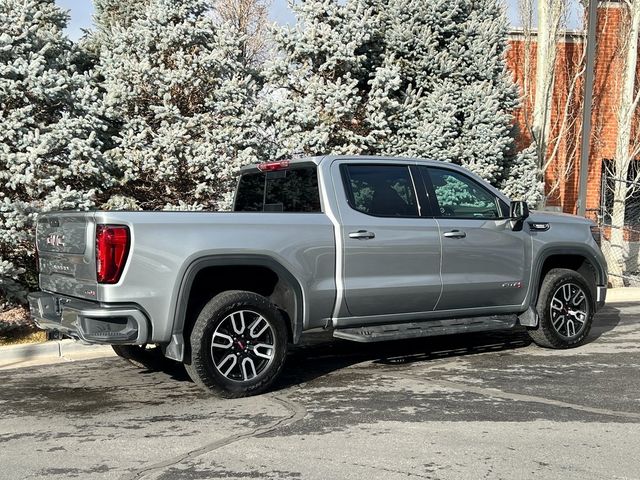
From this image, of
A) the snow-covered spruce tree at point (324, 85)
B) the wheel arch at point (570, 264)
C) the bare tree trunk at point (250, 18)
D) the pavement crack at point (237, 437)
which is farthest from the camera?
the bare tree trunk at point (250, 18)

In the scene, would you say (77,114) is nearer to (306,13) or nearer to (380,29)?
(306,13)

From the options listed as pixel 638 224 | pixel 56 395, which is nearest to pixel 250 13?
pixel 638 224

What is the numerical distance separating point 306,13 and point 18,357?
22.2 feet

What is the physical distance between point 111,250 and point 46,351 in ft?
10.3

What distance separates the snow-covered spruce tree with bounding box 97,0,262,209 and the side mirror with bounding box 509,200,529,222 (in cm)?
417

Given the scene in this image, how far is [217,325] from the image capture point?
19.6ft

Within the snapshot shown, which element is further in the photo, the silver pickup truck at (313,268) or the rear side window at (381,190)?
the rear side window at (381,190)

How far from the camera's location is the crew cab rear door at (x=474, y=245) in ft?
23.6

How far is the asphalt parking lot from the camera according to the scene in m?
4.48

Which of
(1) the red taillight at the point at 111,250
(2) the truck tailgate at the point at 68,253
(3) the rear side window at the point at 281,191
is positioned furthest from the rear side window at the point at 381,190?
(2) the truck tailgate at the point at 68,253

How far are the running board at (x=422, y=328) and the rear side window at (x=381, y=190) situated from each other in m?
1.02

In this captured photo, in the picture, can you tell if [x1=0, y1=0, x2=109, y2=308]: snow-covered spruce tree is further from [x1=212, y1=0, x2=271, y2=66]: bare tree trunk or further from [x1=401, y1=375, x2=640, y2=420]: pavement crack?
[x1=212, y1=0, x2=271, y2=66]: bare tree trunk

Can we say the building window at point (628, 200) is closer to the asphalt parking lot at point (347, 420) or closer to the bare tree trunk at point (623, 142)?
the bare tree trunk at point (623, 142)

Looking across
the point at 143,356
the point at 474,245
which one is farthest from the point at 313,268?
the point at 143,356
